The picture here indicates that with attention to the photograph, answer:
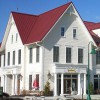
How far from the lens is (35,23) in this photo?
48.9 meters

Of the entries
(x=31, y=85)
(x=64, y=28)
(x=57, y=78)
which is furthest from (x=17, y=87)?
(x=64, y=28)

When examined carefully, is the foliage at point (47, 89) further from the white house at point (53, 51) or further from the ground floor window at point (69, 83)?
the ground floor window at point (69, 83)

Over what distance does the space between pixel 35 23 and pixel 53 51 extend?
7127 millimetres

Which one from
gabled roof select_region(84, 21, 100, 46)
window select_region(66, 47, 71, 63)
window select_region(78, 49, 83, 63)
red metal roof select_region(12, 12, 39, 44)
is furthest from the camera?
gabled roof select_region(84, 21, 100, 46)

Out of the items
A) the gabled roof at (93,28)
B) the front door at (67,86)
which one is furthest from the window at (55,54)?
the gabled roof at (93,28)

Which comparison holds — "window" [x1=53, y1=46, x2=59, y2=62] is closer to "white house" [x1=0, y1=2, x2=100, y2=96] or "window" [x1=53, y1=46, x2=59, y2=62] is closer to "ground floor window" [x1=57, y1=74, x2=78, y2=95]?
"white house" [x1=0, y1=2, x2=100, y2=96]

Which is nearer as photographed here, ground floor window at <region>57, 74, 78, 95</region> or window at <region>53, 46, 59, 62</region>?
window at <region>53, 46, 59, 62</region>

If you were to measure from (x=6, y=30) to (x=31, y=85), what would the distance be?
10.5 meters

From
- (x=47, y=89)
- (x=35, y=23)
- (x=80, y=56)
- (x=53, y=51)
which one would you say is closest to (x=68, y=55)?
(x=80, y=56)

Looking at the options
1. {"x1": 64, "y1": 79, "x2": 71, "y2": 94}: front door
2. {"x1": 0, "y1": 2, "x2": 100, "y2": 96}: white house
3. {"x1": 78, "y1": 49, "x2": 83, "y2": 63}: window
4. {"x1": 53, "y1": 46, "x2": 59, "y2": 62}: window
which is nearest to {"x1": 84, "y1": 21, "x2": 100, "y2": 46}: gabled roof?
{"x1": 0, "y1": 2, "x2": 100, "y2": 96}: white house

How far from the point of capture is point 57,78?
4316 centimetres

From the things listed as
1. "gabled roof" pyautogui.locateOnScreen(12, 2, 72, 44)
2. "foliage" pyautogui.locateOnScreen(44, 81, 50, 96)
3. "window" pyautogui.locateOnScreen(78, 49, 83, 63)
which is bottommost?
"foliage" pyautogui.locateOnScreen(44, 81, 50, 96)

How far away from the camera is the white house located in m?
43.0

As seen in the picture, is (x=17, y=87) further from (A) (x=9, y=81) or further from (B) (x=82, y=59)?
(B) (x=82, y=59)
